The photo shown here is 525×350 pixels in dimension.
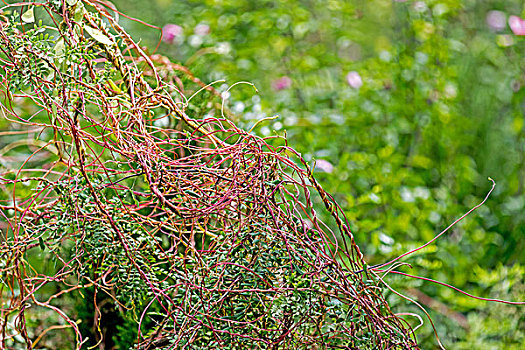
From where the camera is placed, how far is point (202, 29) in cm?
170

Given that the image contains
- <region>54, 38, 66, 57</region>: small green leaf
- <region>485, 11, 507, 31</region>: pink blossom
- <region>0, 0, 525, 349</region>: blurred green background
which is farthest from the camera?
<region>485, 11, 507, 31</region>: pink blossom

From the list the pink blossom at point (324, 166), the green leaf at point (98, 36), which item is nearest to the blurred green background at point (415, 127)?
the pink blossom at point (324, 166)

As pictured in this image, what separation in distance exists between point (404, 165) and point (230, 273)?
1.07 m

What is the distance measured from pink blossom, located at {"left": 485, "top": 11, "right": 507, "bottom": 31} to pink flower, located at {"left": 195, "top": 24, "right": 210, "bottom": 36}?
982 mm

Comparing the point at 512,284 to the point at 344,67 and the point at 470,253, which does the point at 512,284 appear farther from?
the point at 344,67

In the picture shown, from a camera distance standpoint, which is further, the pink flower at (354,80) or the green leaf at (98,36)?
the pink flower at (354,80)

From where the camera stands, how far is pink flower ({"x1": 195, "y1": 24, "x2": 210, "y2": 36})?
170cm

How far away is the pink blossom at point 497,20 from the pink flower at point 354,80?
63 centimetres

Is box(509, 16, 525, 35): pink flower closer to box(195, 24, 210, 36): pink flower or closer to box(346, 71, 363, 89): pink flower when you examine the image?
box(346, 71, 363, 89): pink flower

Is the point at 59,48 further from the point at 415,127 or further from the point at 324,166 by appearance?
the point at 415,127

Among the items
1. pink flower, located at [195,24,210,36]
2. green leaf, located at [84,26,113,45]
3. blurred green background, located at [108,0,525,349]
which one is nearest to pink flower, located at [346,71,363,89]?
blurred green background, located at [108,0,525,349]

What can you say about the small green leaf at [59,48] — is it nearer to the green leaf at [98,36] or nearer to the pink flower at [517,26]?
the green leaf at [98,36]

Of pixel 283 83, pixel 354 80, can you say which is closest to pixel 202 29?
pixel 283 83

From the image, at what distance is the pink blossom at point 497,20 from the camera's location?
6.47 feet
